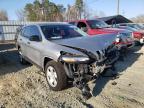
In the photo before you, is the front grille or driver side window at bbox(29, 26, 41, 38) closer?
the front grille

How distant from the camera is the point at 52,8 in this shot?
57.6 metres

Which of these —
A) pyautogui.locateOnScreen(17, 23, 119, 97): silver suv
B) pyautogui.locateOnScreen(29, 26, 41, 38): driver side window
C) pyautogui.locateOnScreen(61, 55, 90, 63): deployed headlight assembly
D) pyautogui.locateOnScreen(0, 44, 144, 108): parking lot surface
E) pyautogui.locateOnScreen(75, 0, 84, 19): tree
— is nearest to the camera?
pyautogui.locateOnScreen(0, 44, 144, 108): parking lot surface

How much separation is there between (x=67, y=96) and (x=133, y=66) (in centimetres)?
384

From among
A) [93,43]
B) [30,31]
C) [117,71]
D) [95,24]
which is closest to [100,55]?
[93,43]

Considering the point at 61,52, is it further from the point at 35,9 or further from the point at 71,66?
the point at 35,9

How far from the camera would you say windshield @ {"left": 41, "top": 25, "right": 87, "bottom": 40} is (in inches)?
274

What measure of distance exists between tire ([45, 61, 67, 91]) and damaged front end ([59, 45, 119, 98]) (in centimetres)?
16

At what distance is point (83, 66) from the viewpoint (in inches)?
223

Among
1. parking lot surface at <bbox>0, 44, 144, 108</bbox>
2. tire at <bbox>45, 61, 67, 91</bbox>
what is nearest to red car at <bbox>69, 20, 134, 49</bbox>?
parking lot surface at <bbox>0, 44, 144, 108</bbox>

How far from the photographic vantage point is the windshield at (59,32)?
6.96m

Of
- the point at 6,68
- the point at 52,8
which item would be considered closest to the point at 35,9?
the point at 52,8

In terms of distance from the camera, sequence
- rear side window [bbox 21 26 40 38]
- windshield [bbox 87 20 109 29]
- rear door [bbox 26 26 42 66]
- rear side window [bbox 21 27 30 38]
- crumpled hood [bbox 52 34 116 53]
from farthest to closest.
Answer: windshield [bbox 87 20 109 29] < rear side window [bbox 21 27 30 38] < rear side window [bbox 21 26 40 38] < rear door [bbox 26 26 42 66] < crumpled hood [bbox 52 34 116 53]

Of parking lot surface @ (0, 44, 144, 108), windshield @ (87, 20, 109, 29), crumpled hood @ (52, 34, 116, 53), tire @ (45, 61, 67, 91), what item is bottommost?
parking lot surface @ (0, 44, 144, 108)

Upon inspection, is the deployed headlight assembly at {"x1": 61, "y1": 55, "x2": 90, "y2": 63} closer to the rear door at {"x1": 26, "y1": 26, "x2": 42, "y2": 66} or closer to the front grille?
the front grille
